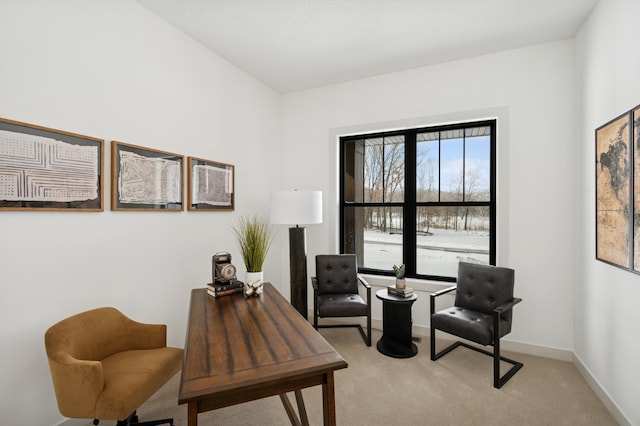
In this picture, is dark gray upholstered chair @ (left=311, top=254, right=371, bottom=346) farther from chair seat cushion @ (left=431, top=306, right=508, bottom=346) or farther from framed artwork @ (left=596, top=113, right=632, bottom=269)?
framed artwork @ (left=596, top=113, right=632, bottom=269)

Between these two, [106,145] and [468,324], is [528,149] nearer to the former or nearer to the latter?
[468,324]

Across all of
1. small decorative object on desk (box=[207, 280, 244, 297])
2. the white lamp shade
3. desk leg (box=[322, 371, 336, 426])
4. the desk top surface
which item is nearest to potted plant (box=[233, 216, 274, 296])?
small decorative object on desk (box=[207, 280, 244, 297])

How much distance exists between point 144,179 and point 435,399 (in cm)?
287

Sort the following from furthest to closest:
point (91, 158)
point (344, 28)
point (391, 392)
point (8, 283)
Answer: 1. point (344, 28)
2. point (391, 392)
3. point (91, 158)
4. point (8, 283)

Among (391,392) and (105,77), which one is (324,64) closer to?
(105,77)

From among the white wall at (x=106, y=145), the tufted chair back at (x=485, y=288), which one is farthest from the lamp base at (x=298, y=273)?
the tufted chair back at (x=485, y=288)

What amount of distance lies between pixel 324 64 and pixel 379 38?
747 millimetres

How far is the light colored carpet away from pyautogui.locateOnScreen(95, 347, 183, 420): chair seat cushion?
0.51 meters

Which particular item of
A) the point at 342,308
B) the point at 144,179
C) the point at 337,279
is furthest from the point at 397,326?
the point at 144,179

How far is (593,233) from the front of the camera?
2.57m

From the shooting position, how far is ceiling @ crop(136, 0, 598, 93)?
2.49 meters

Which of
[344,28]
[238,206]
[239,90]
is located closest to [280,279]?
[238,206]

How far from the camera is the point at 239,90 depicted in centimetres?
361

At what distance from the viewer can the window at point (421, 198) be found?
3.50 m
